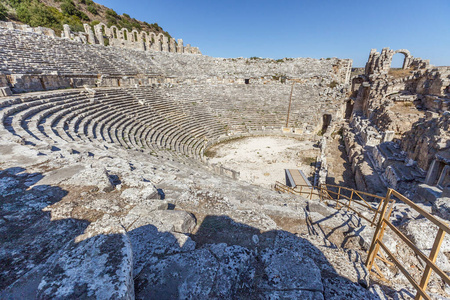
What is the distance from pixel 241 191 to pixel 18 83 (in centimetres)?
1285

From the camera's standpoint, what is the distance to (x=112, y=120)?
10.7m

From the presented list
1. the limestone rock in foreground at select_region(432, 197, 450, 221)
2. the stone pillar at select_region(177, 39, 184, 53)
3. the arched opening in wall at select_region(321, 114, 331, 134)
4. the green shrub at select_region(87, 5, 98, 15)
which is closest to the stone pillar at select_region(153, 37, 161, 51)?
the stone pillar at select_region(177, 39, 184, 53)

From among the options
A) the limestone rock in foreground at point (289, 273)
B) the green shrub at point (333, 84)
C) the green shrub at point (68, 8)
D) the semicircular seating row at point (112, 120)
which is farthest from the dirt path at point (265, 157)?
the green shrub at point (68, 8)

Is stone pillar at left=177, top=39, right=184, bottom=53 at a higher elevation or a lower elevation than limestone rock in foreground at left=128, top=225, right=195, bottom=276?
higher

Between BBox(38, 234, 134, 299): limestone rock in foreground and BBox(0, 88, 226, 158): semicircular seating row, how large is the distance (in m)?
5.27

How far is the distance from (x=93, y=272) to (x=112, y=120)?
1121 cm

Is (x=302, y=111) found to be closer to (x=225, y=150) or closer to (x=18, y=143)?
(x=225, y=150)

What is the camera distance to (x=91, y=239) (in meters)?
1.55

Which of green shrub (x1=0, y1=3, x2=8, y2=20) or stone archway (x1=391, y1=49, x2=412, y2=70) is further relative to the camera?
green shrub (x1=0, y1=3, x2=8, y2=20)

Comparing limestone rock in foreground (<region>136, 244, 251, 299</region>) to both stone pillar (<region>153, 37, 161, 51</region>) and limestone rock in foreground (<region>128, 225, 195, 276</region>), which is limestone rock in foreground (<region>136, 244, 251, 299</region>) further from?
stone pillar (<region>153, 37, 161, 51</region>)

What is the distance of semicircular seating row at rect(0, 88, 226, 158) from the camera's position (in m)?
6.64

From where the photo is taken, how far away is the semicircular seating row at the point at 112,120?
21.8 ft

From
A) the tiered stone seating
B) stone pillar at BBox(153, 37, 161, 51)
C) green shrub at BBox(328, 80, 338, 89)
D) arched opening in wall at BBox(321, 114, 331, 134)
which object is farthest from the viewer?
stone pillar at BBox(153, 37, 161, 51)

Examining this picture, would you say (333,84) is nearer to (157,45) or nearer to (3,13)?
(157,45)
